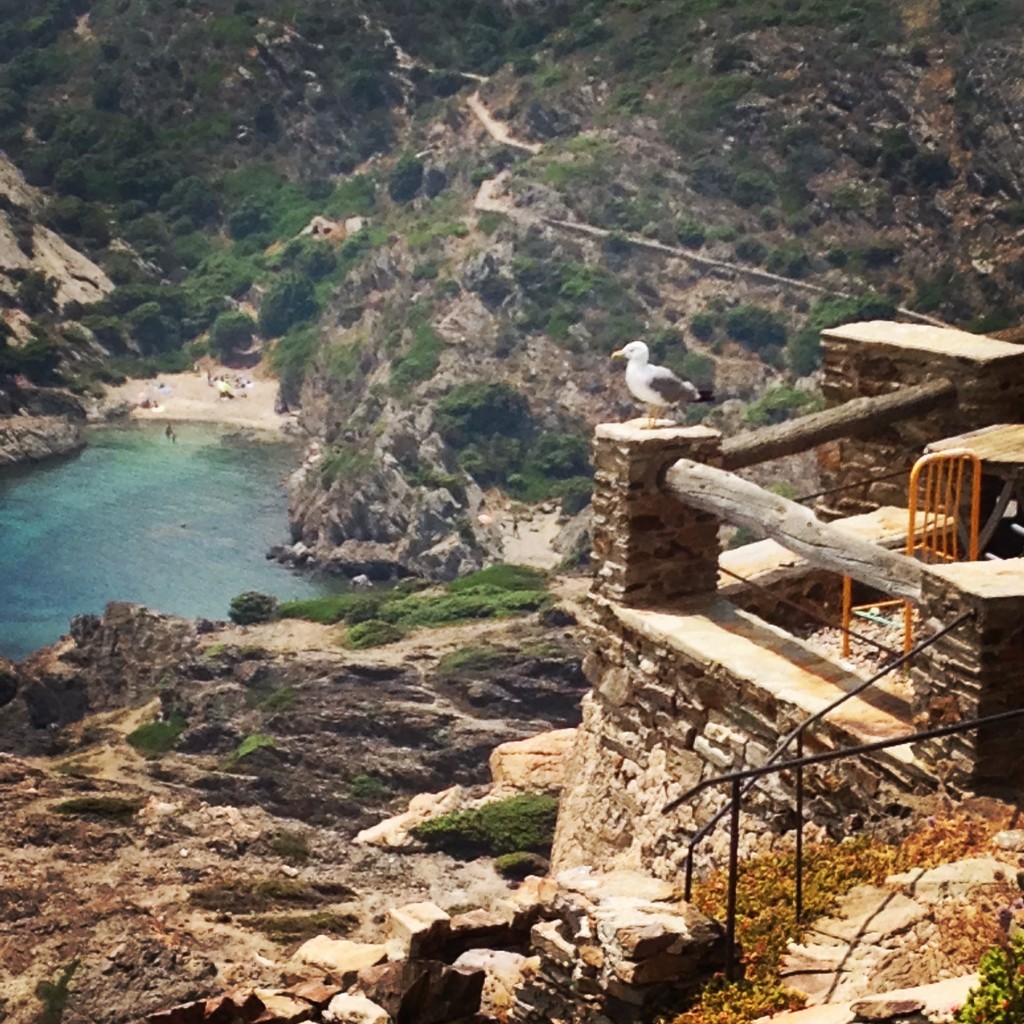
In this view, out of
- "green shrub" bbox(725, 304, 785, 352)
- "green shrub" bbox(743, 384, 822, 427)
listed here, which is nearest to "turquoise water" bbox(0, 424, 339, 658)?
"green shrub" bbox(743, 384, 822, 427)

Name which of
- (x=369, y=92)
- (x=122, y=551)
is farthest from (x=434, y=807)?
(x=369, y=92)

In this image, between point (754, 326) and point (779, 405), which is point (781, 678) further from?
point (754, 326)

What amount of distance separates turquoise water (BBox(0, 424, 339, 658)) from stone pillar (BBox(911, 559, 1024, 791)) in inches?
1217

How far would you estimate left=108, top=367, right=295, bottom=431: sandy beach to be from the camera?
2288 inches

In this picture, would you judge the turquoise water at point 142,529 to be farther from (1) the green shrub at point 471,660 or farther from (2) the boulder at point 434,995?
(2) the boulder at point 434,995

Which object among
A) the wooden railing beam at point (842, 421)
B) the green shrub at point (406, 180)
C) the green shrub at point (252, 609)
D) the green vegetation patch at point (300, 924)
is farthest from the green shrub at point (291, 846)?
the green shrub at point (406, 180)

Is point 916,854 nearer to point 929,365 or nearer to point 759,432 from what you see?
point 759,432

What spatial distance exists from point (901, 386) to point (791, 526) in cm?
453

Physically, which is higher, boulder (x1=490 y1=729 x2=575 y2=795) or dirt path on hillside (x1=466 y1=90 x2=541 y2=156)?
dirt path on hillside (x1=466 y1=90 x2=541 y2=156)

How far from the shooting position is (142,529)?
4569 cm

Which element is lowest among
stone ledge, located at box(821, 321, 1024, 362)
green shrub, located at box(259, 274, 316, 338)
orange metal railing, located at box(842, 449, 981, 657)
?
green shrub, located at box(259, 274, 316, 338)

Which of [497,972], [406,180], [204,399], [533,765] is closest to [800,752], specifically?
[497,972]

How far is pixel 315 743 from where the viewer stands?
3212cm

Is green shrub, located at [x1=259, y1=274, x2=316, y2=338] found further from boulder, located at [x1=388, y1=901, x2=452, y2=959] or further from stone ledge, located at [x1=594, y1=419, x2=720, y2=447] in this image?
boulder, located at [x1=388, y1=901, x2=452, y2=959]
